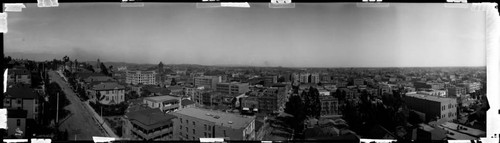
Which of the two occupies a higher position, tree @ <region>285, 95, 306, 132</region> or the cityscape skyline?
the cityscape skyline

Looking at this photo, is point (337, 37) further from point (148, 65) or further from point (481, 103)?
point (148, 65)

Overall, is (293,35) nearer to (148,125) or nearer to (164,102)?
(164,102)

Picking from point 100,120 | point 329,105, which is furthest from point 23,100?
point 329,105

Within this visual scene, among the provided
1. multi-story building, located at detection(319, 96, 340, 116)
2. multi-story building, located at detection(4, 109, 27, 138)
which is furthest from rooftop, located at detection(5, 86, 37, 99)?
multi-story building, located at detection(319, 96, 340, 116)

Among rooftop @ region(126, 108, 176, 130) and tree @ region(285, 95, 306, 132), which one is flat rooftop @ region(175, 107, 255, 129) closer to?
rooftop @ region(126, 108, 176, 130)

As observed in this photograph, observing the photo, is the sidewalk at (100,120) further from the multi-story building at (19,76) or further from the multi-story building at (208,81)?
the multi-story building at (208,81)

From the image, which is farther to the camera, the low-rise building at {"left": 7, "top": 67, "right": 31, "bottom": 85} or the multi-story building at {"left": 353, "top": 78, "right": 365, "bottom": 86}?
the low-rise building at {"left": 7, "top": 67, "right": 31, "bottom": 85}

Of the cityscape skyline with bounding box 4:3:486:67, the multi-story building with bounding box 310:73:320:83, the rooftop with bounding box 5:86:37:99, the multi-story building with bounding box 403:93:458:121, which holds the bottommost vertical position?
the multi-story building with bounding box 403:93:458:121
